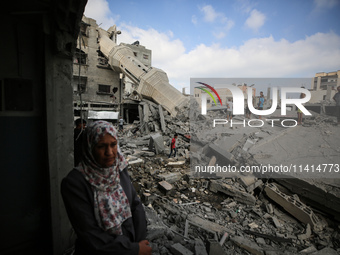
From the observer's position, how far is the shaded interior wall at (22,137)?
2.27 metres

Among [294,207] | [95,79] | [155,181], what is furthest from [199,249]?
[95,79]

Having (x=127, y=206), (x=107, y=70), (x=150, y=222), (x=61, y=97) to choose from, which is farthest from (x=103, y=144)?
(x=107, y=70)

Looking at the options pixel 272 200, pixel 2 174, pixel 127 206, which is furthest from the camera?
pixel 272 200

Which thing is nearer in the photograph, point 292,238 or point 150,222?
point 150,222

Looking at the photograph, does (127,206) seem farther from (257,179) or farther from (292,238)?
(257,179)

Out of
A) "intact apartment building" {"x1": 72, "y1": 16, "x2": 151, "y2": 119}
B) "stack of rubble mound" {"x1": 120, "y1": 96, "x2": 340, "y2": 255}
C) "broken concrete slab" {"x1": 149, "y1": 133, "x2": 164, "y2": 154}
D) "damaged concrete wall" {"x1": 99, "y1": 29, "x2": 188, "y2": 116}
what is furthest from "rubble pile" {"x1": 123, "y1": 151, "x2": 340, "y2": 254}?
"intact apartment building" {"x1": 72, "y1": 16, "x2": 151, "y2": 119}

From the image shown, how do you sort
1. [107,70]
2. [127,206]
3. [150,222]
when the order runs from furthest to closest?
[107,70] < [150,222] < [127,206]

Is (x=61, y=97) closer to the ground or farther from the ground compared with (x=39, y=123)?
farther from the ground

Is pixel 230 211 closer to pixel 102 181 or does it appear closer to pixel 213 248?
pixel 213 248

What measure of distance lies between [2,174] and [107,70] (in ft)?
67.3

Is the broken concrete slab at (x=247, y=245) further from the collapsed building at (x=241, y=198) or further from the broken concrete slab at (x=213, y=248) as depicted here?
the broken concrete slab at (x=213, y=248)

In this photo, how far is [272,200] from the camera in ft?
18.5

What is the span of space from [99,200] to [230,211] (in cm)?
480

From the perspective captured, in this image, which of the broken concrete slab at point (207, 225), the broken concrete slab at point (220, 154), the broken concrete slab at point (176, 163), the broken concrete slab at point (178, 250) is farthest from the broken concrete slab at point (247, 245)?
the broken concrete slab at point (176, 163)
